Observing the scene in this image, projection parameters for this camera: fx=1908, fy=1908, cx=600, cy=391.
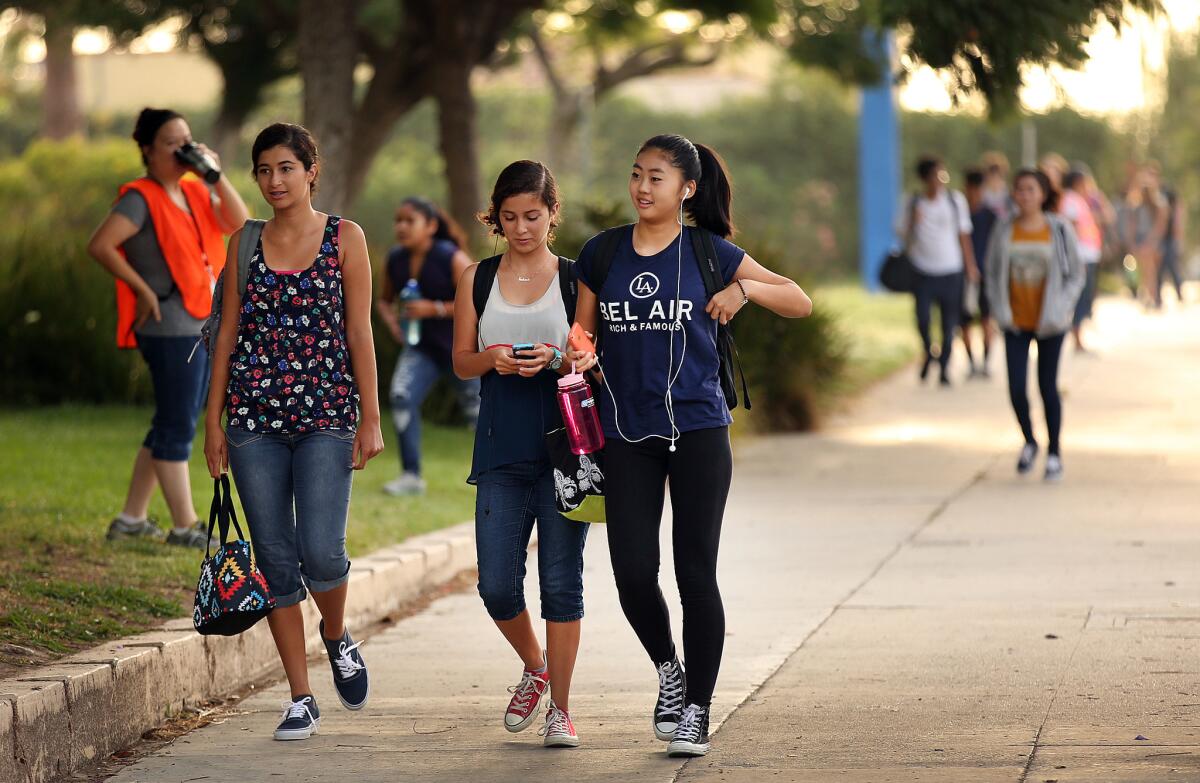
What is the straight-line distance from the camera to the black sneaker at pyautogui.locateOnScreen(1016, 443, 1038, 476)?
11555mm

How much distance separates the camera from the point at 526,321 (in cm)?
561

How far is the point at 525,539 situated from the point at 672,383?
70 cm

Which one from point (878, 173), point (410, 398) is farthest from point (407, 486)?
point (878, 173)

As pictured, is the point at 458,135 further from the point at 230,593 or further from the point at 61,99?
the point at 61,99

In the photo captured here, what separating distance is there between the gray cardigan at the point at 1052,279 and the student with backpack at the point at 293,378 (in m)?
5.92

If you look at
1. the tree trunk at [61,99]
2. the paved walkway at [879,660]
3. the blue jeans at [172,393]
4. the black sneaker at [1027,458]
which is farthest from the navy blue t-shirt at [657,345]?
the tree trunk at [61,99]

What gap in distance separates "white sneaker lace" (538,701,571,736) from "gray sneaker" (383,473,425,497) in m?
4.88

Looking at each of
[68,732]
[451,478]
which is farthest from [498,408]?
[451,478]

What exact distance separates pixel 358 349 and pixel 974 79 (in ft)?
21.0

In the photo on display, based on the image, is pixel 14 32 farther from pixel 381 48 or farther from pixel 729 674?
pixel 729 674

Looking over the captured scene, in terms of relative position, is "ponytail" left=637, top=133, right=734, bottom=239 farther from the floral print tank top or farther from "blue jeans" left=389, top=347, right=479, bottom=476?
"blue jeans" left=389, top=347, right=479, bottom=476

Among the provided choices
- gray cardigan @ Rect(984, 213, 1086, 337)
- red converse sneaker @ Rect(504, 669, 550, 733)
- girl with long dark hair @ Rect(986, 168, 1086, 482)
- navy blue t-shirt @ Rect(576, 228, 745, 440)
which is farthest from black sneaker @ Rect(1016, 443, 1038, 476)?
navy blue t-shirt @ Rect(576, 228, 745, 440)

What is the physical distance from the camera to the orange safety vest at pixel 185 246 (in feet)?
26.5

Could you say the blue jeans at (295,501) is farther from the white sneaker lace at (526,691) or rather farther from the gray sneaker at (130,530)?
the gray sneaker at (130,530)
